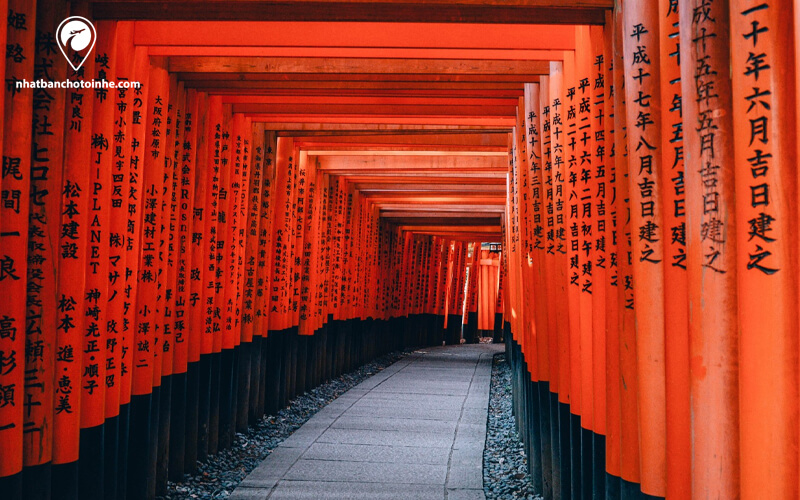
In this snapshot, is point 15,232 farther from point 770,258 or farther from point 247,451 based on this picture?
point 247,451

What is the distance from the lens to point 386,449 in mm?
7344

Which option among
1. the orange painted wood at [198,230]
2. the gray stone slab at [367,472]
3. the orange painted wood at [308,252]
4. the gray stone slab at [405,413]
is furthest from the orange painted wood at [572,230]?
the orange painted wood at [308,252]

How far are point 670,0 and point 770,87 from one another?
87 cm

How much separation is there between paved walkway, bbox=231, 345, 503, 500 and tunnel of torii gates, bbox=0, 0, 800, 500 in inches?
27.1

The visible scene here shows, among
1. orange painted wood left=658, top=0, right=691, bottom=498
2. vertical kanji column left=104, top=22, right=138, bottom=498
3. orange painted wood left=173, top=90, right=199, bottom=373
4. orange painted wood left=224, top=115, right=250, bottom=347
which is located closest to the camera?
orange painted wood left=658, top=0, right=691, bottom=498

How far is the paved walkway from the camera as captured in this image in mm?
5891

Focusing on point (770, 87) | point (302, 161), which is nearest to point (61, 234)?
point (770, 87)

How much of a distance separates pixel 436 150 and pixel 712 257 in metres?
6.77

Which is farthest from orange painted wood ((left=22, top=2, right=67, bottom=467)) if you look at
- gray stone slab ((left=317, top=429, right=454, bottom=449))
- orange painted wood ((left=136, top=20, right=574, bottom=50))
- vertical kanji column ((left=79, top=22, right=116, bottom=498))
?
gray stone slab ((left=317, top=429, right=454, bottom=449))

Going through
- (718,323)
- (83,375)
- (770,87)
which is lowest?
(83,375)

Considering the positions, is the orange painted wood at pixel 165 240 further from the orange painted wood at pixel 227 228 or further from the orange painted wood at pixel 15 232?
the orange painted wood at pixel 15 232

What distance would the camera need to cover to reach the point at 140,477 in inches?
207

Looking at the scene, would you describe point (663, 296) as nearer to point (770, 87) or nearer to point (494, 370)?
point (770, 87)

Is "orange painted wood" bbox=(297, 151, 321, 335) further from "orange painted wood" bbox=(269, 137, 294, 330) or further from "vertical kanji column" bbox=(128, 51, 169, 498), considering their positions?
"vertical kanji column" bbox=(128, 51, 169, 498)
